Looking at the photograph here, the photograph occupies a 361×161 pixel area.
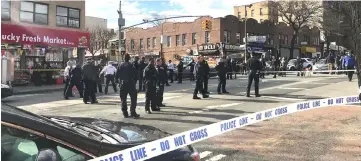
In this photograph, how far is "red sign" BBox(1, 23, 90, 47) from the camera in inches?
925

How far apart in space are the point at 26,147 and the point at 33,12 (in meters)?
25.1

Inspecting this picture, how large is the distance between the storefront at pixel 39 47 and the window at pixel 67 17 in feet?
2.55

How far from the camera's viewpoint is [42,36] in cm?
2566

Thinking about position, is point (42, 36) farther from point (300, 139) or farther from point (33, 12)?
point (300, 139)

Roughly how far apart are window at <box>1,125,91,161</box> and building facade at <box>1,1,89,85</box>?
21.6 m

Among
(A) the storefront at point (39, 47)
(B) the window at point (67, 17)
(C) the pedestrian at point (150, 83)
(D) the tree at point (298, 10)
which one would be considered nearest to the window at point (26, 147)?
(C) the pedestrian at point (150, 83)

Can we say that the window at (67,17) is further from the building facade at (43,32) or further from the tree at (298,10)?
the tree at (298,10)

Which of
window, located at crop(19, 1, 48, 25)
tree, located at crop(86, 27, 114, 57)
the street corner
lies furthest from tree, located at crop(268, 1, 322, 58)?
the street corner

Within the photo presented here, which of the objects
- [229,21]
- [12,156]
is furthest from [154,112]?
[229,21]

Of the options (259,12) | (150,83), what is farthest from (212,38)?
(150,83)

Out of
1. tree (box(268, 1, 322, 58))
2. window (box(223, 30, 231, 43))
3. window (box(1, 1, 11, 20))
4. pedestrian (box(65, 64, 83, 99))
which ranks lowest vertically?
pedestrian (box(65, 64, 83, 99))

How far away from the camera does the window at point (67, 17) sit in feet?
90.7

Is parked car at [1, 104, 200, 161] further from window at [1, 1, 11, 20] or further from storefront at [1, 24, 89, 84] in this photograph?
window at [1, 1, 11, 20]

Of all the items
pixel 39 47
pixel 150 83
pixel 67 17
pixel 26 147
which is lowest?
pixel 26 147
